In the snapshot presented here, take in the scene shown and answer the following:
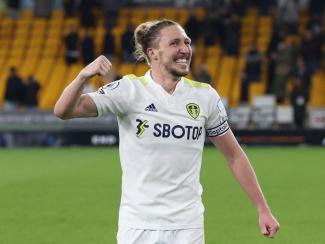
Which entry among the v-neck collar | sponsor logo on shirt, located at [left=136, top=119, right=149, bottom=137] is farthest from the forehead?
sponsor logo on shirt, located at [left=136, top=119, right=149, bottom=137]

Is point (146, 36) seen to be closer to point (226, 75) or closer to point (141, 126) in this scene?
point (141, 126)

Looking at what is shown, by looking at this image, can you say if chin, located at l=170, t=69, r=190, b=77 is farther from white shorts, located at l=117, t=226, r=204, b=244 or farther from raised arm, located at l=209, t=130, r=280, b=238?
white shorts, located at l=117, t=226, r=204, b=244

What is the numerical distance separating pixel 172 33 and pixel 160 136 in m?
0.61

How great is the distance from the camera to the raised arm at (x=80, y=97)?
4930 millimetres

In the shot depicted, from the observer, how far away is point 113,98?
209 inches

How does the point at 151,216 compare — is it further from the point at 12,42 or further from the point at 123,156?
the point at 12,42

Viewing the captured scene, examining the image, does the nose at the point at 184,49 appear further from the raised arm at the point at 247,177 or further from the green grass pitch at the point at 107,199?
the green grass pitch at the point at 107,199

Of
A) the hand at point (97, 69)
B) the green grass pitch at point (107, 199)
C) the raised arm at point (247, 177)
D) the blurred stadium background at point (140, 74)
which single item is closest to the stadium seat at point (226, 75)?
the blurred stadium background at point (140, 74)

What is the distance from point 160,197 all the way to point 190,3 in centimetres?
2773

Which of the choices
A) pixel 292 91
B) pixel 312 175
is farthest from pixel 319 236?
pixel 292 91

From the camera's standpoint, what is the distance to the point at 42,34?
32250 millimetres

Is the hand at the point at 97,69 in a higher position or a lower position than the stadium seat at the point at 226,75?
higher

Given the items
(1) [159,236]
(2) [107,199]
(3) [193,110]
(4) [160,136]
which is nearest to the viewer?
(1) [159,236]

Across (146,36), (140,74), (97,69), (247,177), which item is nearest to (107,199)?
(247,177)
